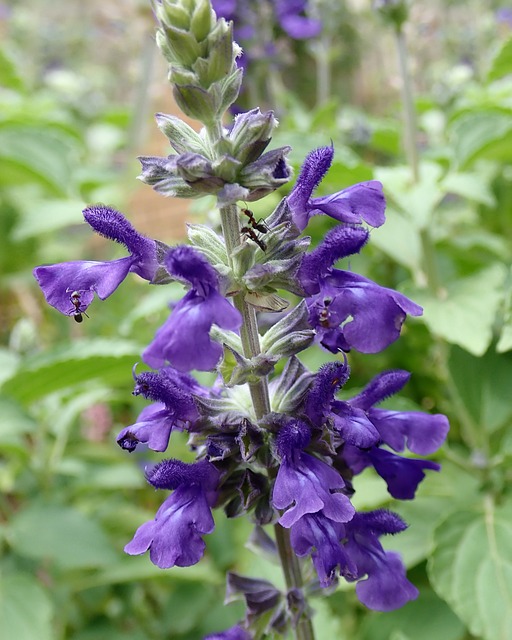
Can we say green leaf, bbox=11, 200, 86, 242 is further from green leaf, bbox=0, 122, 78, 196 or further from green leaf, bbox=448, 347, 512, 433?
green leaf, bbox=448, 347, 512, 433

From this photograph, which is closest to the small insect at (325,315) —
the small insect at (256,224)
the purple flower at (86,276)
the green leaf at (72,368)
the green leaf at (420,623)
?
the small insect at (256,224)

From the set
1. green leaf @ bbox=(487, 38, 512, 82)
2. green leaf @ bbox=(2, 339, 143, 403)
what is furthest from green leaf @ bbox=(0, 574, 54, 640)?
green leaf @ bbox=(487, 38, 512, 82)

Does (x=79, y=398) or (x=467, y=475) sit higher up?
(x=467, y=475)

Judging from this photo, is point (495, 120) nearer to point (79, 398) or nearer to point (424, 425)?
point (424, 425)

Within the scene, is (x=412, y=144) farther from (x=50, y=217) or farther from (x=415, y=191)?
(x=50, y=217)

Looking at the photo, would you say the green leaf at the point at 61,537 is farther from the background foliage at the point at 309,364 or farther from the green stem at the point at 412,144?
the green stem at the point at 412,144

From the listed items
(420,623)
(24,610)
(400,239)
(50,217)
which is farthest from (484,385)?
(50,217)

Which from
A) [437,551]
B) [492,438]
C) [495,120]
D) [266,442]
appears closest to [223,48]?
[266,442]
